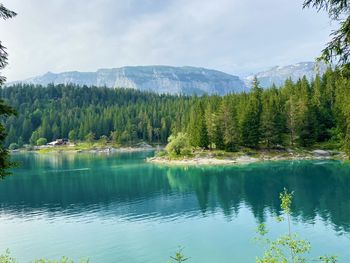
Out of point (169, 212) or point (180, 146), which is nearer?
point (169, 212)

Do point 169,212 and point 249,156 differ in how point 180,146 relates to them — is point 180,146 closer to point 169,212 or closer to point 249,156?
point 249,156

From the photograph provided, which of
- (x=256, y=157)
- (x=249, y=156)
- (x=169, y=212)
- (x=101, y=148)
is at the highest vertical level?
(x=101, y=148)

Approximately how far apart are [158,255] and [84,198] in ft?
115

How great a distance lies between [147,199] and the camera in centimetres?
6650

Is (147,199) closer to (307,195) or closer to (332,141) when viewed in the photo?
(307,195)

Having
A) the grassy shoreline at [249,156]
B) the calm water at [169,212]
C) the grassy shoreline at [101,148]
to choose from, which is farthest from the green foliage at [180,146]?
the grassy shoreline at [101,148]

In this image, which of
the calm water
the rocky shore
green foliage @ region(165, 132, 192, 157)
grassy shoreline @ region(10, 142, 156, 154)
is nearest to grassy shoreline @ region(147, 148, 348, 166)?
the rocky shore

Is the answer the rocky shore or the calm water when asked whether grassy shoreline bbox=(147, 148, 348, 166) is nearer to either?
the rocky shore

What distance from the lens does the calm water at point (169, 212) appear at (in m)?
39.9

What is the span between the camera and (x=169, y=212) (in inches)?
2219

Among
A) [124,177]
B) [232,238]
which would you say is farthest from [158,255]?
[124,177]

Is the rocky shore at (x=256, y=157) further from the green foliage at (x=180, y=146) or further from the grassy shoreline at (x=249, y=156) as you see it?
the green foliage at (x=180, y=146)

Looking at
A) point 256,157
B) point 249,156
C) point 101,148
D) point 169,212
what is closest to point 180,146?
point 249,156

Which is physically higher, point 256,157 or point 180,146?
point 180,146
